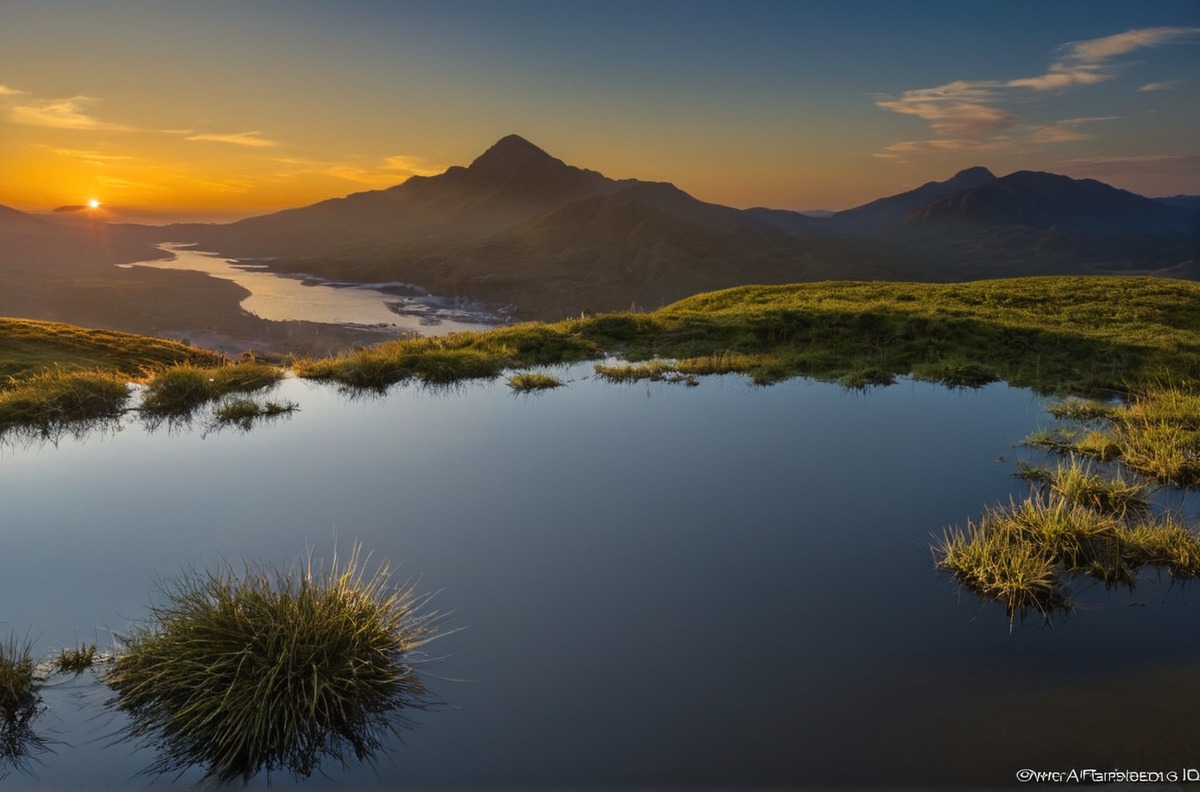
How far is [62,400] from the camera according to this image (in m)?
13.0

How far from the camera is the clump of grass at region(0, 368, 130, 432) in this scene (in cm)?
1237

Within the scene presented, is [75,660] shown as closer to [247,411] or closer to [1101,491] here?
[247,411]

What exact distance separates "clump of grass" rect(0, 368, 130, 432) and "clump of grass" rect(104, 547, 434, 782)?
948cm

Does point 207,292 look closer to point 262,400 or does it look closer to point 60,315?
point 60,315

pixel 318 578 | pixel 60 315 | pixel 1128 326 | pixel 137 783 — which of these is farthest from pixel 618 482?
pixel 60 315

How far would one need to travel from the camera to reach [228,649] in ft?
16.6

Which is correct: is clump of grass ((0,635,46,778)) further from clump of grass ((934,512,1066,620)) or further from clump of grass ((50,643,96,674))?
clump of grass ((934,512,1066,620))

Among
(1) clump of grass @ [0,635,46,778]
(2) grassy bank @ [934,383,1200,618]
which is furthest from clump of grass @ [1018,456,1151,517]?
(1) clump of grass @ [0,635,46,778]

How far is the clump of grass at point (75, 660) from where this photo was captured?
541 centimetres

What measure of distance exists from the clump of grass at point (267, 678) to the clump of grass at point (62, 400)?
373 inches

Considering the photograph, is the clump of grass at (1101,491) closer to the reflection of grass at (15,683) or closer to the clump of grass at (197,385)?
the reflection of grass at (15,683)

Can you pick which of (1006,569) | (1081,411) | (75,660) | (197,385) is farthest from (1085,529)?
(197,385)

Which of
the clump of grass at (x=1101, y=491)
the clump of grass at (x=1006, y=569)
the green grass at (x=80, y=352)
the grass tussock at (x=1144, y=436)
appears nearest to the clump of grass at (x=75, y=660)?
the clump of grass at (x=1006, y=569)

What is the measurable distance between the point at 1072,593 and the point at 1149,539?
157 cm
